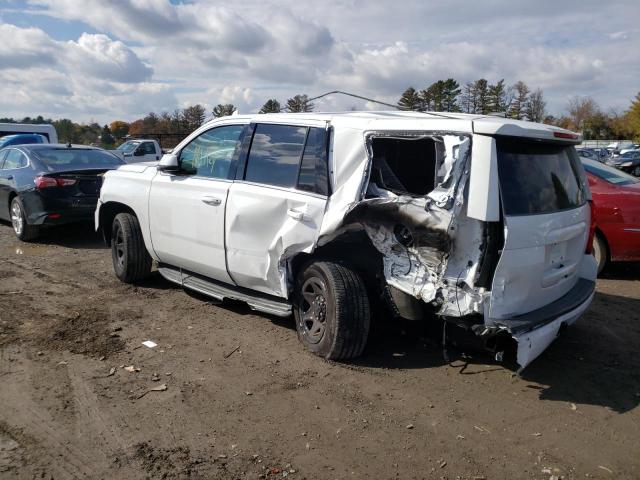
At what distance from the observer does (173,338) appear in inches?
191

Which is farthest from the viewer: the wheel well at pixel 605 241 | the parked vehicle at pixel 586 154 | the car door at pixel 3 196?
the car door at pixel 3 196

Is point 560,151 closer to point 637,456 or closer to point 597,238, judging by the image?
point 637,456

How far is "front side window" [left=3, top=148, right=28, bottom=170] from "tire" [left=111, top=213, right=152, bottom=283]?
3969 millimetres

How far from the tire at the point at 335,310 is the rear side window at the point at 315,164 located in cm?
62

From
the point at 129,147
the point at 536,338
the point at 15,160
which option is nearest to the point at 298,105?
the point at 536,338

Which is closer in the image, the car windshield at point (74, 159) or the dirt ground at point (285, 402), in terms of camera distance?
the dirt ground at point (285, 402)

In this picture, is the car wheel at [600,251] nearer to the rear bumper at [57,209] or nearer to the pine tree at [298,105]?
the pine tree at [298,105]

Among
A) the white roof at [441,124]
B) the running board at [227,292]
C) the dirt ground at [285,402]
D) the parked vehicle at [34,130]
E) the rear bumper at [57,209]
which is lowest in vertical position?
the dirt ground at [285,402]

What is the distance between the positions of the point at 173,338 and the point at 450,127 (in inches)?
120

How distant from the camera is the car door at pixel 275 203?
429 cm

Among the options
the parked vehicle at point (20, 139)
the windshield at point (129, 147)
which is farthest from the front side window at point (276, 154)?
the windshield at point (129, 147)

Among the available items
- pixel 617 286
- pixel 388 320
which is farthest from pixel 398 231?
pixel 617 286

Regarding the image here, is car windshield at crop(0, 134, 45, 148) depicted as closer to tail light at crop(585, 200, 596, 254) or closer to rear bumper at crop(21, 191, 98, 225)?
rear bumper at crop(21, 191, 98, 225)

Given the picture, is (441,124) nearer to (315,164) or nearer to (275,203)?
(315,164)
